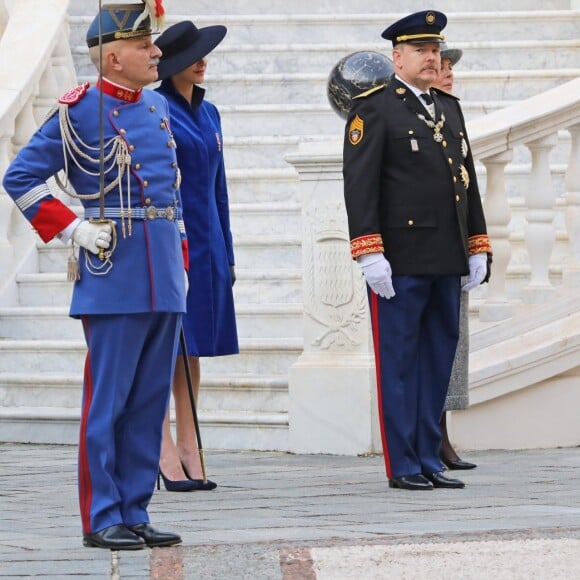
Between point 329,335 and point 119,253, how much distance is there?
113 inches

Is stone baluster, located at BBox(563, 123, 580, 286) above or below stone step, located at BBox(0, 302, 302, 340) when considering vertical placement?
above

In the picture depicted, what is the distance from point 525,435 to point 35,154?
11.6ft

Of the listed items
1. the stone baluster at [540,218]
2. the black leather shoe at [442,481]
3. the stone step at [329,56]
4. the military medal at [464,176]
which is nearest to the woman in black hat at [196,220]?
the black leather shoe at [442,481]

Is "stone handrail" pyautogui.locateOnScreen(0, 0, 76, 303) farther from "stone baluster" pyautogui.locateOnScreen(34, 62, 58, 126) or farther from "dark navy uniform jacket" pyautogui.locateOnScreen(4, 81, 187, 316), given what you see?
"dark navy uniform jacket" pyautogui.locateOnScreen(4, 81, 187, 316)

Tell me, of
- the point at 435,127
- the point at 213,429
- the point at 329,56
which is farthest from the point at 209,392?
the point at 329,56

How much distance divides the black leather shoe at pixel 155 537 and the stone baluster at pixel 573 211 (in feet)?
12.1

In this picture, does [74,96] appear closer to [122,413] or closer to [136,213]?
[136,213]

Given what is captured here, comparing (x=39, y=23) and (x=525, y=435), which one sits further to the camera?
(x=39, y=23)

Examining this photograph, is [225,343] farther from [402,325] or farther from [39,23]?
[39,23]

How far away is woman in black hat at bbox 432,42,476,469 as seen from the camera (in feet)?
24.1

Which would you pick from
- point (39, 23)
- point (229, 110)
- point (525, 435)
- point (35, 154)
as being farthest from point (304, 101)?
point (35, 154)

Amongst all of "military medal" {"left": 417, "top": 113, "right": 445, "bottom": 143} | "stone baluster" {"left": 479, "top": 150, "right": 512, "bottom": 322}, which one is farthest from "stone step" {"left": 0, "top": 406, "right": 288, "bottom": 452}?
"military medal" {"left": 417, "top": 113, "right": 445, "bottom": 143}

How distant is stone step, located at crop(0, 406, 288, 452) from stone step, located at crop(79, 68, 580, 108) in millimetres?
3042

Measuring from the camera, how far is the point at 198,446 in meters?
6.76
